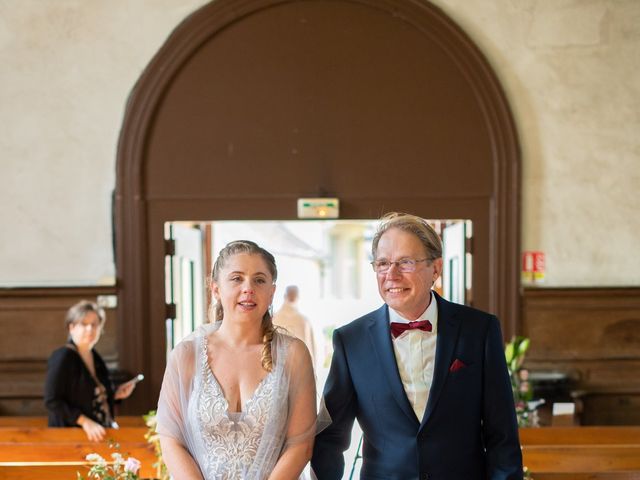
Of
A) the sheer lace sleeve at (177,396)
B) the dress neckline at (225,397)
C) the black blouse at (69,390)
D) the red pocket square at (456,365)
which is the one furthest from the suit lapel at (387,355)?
the black blouse at (69,390)

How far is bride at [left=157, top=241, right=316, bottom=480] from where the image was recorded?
2.62 m

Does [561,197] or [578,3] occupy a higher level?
[578,3]

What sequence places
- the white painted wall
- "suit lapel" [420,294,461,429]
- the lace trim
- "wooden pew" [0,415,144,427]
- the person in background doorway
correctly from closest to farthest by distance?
"suit lapel" [420,294,461,429], the lace trim, "wooden pew" [0,415,144,427], the white painted wall, the person in background doorway

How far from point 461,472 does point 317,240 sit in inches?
554

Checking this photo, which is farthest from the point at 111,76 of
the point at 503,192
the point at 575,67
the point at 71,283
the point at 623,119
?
the point at 623,119

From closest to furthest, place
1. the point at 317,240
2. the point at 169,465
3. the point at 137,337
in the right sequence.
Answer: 1. the point at 169,465
2. the point at 137,337
3. the point at 317,240

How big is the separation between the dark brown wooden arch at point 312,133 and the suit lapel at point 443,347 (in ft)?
13.3

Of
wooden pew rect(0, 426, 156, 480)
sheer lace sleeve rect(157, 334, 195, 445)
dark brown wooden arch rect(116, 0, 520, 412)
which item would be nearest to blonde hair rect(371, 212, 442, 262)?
sheer lace sleeve rect(157, 334, 195, 445)

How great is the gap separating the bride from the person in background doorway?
548cm

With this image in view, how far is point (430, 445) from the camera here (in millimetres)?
2477

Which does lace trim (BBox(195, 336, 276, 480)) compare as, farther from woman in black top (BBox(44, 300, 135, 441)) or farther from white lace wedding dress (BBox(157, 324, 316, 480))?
woman in black top (BBox(44, 300, 135, 441))

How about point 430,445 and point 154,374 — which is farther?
point 154,374

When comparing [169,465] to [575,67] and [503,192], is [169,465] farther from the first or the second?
[575,67]

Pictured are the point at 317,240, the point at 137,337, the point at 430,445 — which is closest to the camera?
the point at 430,445
